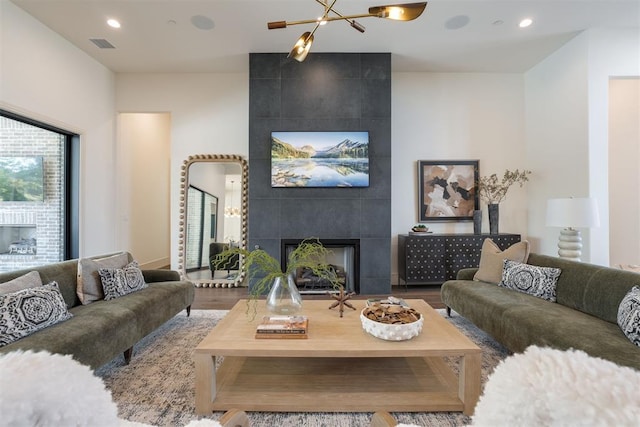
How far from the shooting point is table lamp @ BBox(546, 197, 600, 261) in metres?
2.99

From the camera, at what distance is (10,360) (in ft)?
1.95

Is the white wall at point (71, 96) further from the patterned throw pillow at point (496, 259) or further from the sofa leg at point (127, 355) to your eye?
the patterned throw pillow at point (496, 259)

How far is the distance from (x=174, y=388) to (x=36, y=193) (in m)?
3.50

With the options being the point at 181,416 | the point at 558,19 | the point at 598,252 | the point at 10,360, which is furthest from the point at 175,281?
the point at 558,19

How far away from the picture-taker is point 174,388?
194 centimetres

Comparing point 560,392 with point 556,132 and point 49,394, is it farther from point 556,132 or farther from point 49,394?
point 556,132

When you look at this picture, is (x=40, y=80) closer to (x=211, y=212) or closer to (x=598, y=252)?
(x=211, y=212)

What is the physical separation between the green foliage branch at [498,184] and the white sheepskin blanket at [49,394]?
5268 millimetres

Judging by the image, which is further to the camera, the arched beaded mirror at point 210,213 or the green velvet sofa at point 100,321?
the arched beaded mirror at point 210,213

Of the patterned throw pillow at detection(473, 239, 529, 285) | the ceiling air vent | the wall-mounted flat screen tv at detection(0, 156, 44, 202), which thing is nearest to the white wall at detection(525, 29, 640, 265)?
the patterned throw pillow at detection(473, 239, 529, 285)

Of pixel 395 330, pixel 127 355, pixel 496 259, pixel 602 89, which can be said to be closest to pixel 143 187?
pixel 127 355

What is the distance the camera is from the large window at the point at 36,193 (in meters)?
3.47

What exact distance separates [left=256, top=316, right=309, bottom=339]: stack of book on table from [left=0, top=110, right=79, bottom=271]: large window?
A: 3.67m

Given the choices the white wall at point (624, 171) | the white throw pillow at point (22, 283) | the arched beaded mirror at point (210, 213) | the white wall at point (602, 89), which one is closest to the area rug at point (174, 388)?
the white throw pillow at point (22, 283)
